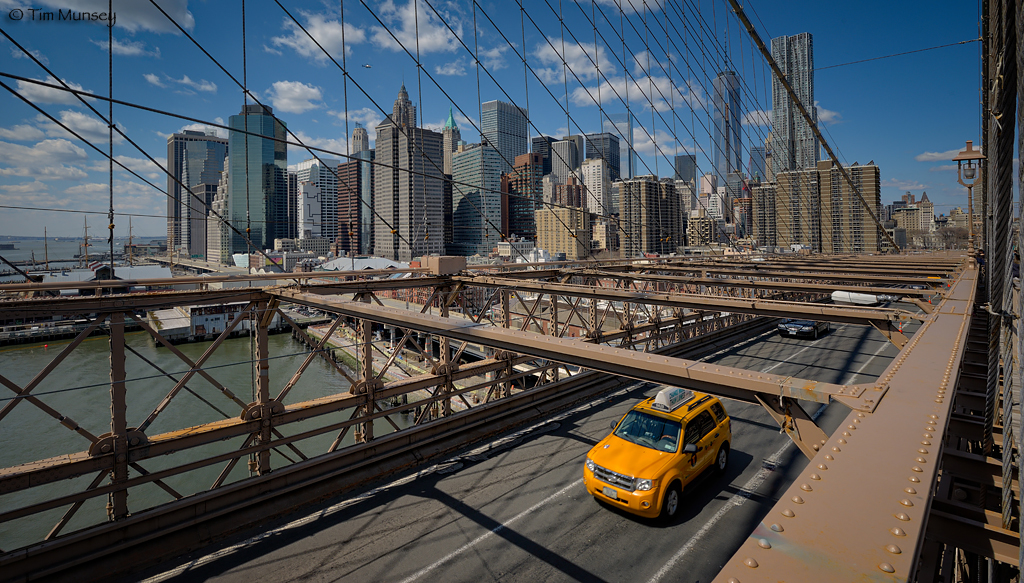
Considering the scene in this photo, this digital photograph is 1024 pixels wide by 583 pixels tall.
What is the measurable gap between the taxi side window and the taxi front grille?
249 centimetres

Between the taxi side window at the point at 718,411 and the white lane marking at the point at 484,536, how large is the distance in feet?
8.82

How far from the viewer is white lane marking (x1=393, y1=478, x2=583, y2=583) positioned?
602cm

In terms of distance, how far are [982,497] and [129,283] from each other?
29.4 feet

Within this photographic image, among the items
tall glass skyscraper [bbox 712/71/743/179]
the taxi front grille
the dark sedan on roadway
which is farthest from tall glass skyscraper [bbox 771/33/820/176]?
the taxi front grille

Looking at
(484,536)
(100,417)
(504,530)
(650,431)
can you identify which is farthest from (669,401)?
(100,417)

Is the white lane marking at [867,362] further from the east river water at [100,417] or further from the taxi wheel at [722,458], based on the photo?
the east river water at [100,417]

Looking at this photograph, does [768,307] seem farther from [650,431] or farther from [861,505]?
[861,505]

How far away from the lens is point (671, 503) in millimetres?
7289

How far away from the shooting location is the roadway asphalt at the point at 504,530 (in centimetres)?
605

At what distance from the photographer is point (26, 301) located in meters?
6.46

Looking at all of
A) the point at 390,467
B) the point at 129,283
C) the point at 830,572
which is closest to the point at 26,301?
the point at 129,283

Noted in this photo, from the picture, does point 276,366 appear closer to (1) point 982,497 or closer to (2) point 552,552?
(2) point 552,552

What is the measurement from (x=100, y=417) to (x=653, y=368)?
31288 millimetres

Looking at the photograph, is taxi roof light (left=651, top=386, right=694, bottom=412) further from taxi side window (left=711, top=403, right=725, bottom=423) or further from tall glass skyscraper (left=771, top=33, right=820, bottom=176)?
tall glass skyscraper (left=771, top=33, right=820, bottom=176)
